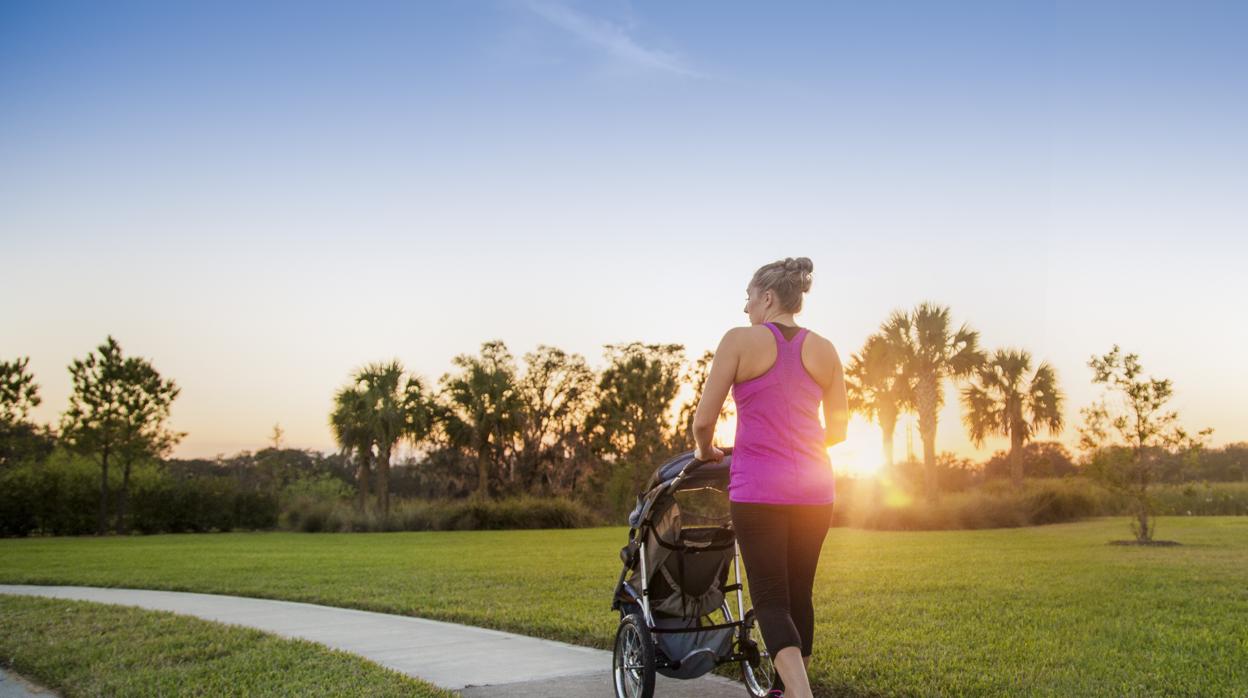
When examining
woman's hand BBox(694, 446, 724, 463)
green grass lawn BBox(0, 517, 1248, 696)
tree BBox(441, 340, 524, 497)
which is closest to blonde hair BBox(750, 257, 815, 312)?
woman's hand BBox(694, 446, 724, 463)

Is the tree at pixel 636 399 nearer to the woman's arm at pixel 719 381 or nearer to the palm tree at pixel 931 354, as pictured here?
the palm tree at pixel 931 354

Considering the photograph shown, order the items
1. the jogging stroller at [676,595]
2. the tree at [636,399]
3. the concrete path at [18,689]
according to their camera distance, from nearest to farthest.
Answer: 1. the jogging stroller at [676,595]
2. the concrete path at [18,689]
3. the tree at [636,399]

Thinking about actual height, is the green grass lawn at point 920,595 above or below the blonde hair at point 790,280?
below

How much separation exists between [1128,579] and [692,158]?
9182 mm

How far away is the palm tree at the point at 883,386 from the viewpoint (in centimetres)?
3575

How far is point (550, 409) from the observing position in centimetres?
5675

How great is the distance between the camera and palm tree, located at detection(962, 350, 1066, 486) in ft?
125

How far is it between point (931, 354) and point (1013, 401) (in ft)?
→ 18.0

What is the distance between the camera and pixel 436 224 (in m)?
19.2

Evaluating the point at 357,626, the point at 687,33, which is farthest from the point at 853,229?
the point at 357,626

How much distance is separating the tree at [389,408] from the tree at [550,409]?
1033 centimetres

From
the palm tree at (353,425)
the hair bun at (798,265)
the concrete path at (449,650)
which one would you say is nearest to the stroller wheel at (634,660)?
the concrete path at (449,650)

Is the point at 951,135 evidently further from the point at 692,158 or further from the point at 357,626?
the point at 357,626

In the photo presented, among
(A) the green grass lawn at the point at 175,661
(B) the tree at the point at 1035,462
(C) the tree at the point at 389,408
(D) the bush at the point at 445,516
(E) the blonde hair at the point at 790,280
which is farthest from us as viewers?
(B) the tree at the point at 1035,462
